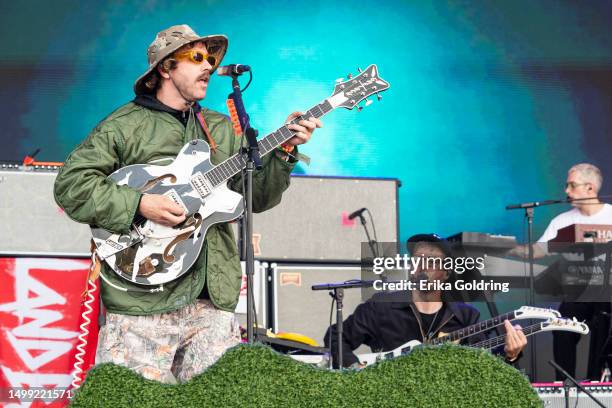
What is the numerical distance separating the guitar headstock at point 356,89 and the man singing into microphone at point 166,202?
418mm

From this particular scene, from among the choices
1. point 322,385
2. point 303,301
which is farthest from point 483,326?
point 322,385

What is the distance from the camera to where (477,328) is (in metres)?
4.77

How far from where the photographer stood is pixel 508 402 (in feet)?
8.51

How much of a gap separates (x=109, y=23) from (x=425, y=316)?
2991 mm

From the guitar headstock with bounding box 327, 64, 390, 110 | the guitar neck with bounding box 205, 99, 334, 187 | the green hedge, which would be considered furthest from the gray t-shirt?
the green hedge

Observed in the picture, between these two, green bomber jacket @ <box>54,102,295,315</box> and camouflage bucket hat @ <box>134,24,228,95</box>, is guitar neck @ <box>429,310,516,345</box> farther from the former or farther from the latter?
camouflage bucket hat @ <box>134,24,228,95</box>

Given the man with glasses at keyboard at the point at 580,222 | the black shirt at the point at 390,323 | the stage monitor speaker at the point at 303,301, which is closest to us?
the black shirt at the point at 390,323

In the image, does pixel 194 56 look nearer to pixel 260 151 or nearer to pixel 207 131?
pixel 207 131

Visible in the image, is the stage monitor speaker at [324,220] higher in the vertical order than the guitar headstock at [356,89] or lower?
lower

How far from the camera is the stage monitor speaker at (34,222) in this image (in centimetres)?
499

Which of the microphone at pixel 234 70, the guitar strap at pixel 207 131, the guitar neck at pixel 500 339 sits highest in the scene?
the microphone at pixel 234 70

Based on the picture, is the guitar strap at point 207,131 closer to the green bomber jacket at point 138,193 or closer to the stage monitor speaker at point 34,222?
the green bomber jacket at point 138,193

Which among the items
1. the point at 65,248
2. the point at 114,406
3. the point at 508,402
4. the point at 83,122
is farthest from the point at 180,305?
the point at 83,122

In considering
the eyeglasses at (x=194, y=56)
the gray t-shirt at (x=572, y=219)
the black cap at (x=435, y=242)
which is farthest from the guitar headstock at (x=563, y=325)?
the eyeglasses at (x=194, y=56)
